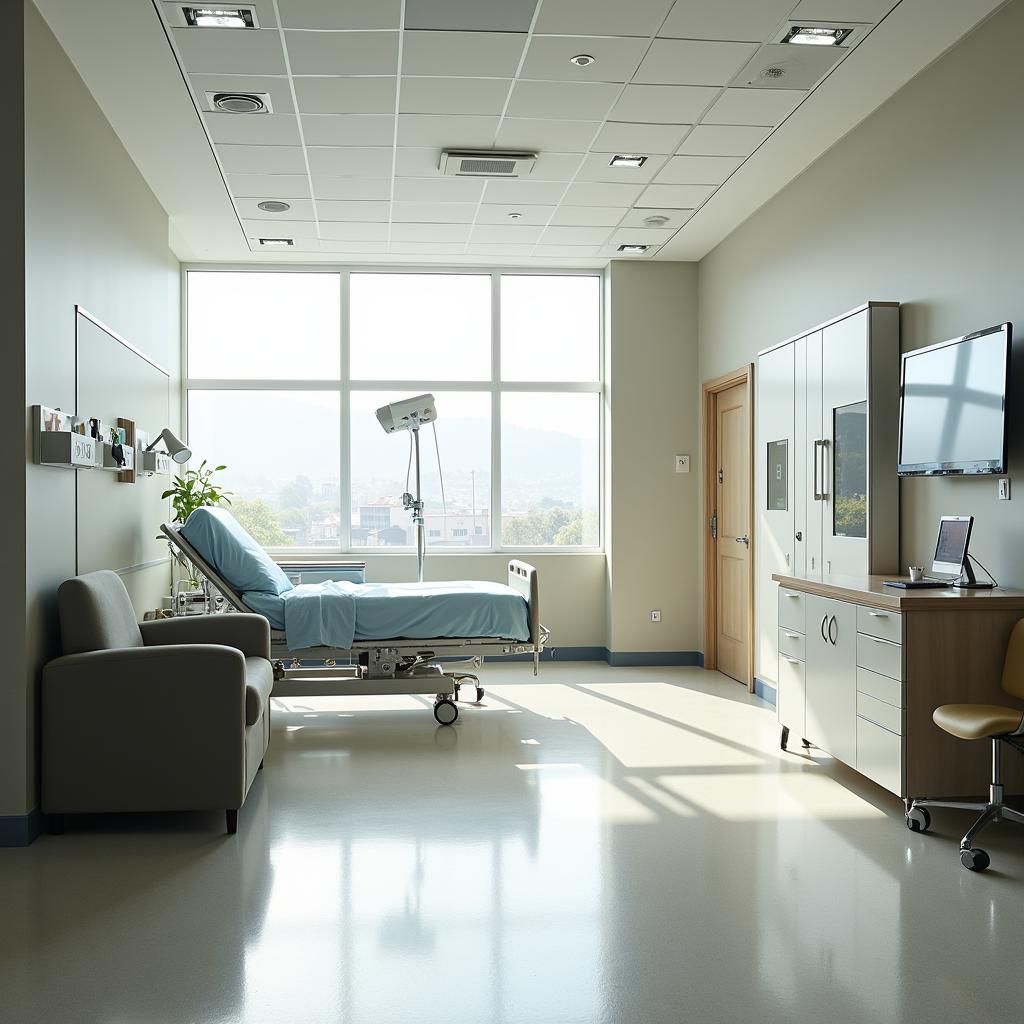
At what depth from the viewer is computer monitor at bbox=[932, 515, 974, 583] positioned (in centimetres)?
372

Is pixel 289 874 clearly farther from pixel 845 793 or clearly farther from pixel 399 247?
pixel 399 247

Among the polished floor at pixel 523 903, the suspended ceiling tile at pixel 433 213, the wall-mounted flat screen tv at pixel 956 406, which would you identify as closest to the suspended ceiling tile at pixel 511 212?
the suspended ceiling tile at pixel 433 213

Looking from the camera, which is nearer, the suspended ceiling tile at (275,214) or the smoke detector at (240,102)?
the smoke detector at (240,102)

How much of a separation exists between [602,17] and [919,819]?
123 inches

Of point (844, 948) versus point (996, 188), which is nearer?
point (844, 948)

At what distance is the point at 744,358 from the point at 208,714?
425cm

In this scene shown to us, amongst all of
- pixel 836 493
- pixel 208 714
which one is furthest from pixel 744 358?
pixel 208 714

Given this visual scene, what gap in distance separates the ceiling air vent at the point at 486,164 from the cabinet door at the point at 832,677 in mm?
2662

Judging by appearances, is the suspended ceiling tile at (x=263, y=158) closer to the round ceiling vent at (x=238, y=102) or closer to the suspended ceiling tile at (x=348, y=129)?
the suspended ceiling tile at (x=348, y=129)

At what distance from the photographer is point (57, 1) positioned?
3.56m

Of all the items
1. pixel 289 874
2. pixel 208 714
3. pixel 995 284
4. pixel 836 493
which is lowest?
pixel 289 874

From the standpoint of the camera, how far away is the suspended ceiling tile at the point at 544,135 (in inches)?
187

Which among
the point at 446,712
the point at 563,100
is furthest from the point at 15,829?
the point at 563,100

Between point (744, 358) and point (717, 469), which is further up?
point (744, 358)
